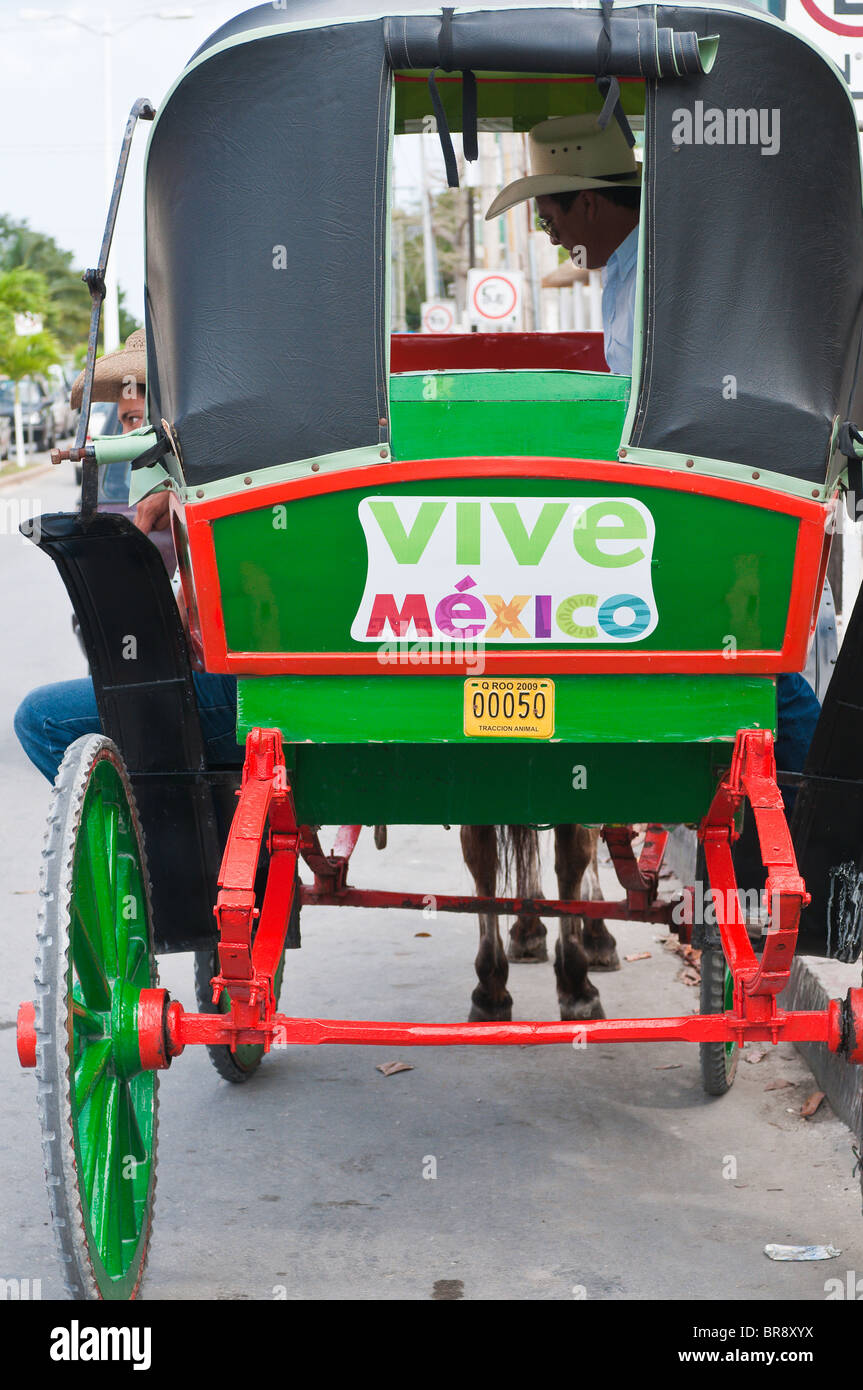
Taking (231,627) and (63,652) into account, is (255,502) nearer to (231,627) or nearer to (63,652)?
(231,627)

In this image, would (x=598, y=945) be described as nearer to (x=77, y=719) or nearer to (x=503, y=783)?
(x=503, y=783)

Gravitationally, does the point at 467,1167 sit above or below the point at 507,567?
below

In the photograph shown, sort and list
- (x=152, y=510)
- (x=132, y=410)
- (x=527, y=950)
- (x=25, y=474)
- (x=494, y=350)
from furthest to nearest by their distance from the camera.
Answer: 1. (x=25, y=474)
2. (x=527, y=950)
3. (x=494, y=350)
4. (x=132, y=410)
5. (x=152, y=510)

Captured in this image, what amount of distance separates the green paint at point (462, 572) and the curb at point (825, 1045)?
1509 millimetres

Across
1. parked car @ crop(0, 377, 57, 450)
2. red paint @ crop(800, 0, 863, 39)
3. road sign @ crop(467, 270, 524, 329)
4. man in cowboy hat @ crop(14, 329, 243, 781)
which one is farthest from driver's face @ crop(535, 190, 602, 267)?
parked car @ crop(0, 377, 57, 450)

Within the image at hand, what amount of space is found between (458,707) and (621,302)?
154 centimetres

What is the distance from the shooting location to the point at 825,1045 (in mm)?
4305

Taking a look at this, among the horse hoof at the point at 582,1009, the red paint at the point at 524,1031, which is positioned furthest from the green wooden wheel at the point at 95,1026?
the horse hoof at the point at 582,1009

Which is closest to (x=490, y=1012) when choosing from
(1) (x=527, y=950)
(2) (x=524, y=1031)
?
(1) (x=527, y=950)

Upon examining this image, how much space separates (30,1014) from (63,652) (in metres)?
8.87

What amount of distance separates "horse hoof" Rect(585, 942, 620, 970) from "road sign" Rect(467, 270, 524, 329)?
42.7 feet

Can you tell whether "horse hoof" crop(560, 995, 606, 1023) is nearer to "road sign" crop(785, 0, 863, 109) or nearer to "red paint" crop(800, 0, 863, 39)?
"road sign" crop(785, 0, 863, 109)

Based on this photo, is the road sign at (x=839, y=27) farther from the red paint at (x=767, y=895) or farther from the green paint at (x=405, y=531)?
the green paint at (x=405, y=531)

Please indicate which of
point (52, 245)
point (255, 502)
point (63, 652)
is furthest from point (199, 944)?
point (52, 245)
